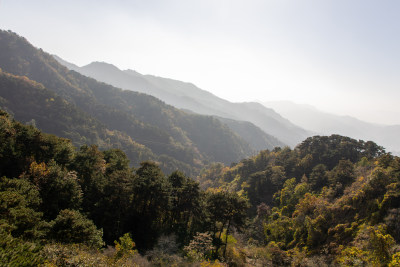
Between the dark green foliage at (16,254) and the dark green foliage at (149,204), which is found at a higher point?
the dark green foliage at (16,254)

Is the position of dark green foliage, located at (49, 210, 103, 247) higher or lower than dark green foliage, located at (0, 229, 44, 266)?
lower

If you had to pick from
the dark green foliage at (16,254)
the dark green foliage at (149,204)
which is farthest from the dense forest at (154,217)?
the dark green foliage at (149,204)

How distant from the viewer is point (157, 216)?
1641 inches

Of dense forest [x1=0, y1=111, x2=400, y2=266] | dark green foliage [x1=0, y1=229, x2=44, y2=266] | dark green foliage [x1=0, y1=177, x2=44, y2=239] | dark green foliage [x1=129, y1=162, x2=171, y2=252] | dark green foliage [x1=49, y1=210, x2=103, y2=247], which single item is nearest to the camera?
dark green foliage [x1=0, y1=229, x2=44, y2=266]

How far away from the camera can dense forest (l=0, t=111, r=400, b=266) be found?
24.2 m

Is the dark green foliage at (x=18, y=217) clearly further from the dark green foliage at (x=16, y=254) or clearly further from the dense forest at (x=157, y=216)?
the dark green foliage at (x=16, y=254)

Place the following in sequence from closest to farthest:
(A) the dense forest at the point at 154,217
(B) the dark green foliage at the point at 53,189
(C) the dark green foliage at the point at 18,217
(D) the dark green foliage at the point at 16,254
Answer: (D) the dark green foliage at the point at 16,254, (C) the dark green foliage at the point at 18,217, (A) the dense forest at the point at 154,217, (B) the dark green foliage at the point at 53,189

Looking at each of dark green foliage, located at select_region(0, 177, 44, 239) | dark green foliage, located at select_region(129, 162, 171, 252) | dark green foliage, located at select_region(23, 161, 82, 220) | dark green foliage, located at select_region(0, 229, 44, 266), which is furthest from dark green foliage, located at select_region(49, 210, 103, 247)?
dark green foliage, located at select_region(129, 162, 171, 252)

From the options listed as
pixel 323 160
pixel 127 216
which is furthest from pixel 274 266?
pixel 323 160

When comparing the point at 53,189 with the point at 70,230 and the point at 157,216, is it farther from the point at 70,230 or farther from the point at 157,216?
the point at 157,216

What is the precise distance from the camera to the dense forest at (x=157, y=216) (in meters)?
24.2

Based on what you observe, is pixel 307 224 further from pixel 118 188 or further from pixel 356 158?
pixel 356 158

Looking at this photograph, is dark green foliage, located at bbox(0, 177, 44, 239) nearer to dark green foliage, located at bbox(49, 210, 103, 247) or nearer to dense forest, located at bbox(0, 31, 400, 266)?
dense forest, located at bbox(0, 31, 400, 266)

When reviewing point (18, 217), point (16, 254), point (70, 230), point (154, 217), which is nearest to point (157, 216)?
point (154, 217)
